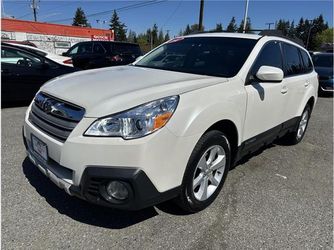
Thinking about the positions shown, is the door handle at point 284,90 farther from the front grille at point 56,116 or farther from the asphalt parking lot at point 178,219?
the front grille at point 56,116

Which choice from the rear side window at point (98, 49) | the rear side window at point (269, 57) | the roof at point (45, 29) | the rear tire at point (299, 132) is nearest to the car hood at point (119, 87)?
the rear side window at point (269, 57)

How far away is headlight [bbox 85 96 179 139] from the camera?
2.28 metres

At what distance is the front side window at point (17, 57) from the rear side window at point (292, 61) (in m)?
5.25

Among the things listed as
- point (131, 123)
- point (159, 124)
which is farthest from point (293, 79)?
point (131, 123)

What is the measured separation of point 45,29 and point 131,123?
40.9 m

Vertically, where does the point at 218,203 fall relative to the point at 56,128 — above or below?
below

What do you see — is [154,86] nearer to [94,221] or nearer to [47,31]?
[94,221]

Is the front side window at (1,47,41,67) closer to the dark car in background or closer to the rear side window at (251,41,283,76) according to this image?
the dark car in background

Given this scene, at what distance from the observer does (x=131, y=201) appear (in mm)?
2336

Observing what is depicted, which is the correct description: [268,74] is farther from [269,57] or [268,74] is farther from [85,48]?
[85,48]

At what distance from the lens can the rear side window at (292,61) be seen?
14.4ft

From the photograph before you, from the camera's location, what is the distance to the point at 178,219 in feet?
9.44

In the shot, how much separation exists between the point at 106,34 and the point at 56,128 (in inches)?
1884

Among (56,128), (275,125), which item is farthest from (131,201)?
(275,125)
